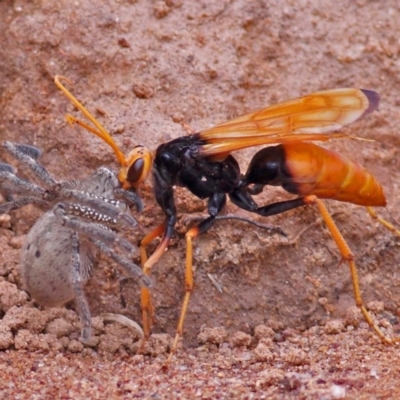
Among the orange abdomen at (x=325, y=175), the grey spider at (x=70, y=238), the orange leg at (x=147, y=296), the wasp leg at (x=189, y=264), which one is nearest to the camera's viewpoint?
the grey spider at (x=70, y=238)

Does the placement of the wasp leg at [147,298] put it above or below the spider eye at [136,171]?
below

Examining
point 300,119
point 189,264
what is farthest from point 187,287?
point 300,119

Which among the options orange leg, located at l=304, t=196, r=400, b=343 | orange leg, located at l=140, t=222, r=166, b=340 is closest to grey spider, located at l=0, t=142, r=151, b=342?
orange leg, located at l=140, t=222, r=166, b=340

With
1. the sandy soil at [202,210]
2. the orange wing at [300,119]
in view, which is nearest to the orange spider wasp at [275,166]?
the orange wing at [300,119]

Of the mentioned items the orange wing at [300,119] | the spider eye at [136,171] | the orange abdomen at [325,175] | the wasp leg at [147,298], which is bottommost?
the wasp leg at [147,298]

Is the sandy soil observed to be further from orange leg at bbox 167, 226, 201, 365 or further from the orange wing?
the orange wing

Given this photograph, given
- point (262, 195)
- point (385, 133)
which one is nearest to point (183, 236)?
point (262, 195)

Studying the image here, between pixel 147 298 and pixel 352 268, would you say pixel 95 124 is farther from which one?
pixel 352 268

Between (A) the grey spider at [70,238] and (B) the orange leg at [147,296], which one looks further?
(B) the orange leg at [147,296]

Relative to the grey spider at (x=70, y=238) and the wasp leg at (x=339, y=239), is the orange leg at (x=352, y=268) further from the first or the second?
the grey spider at (x=70, y=238)
